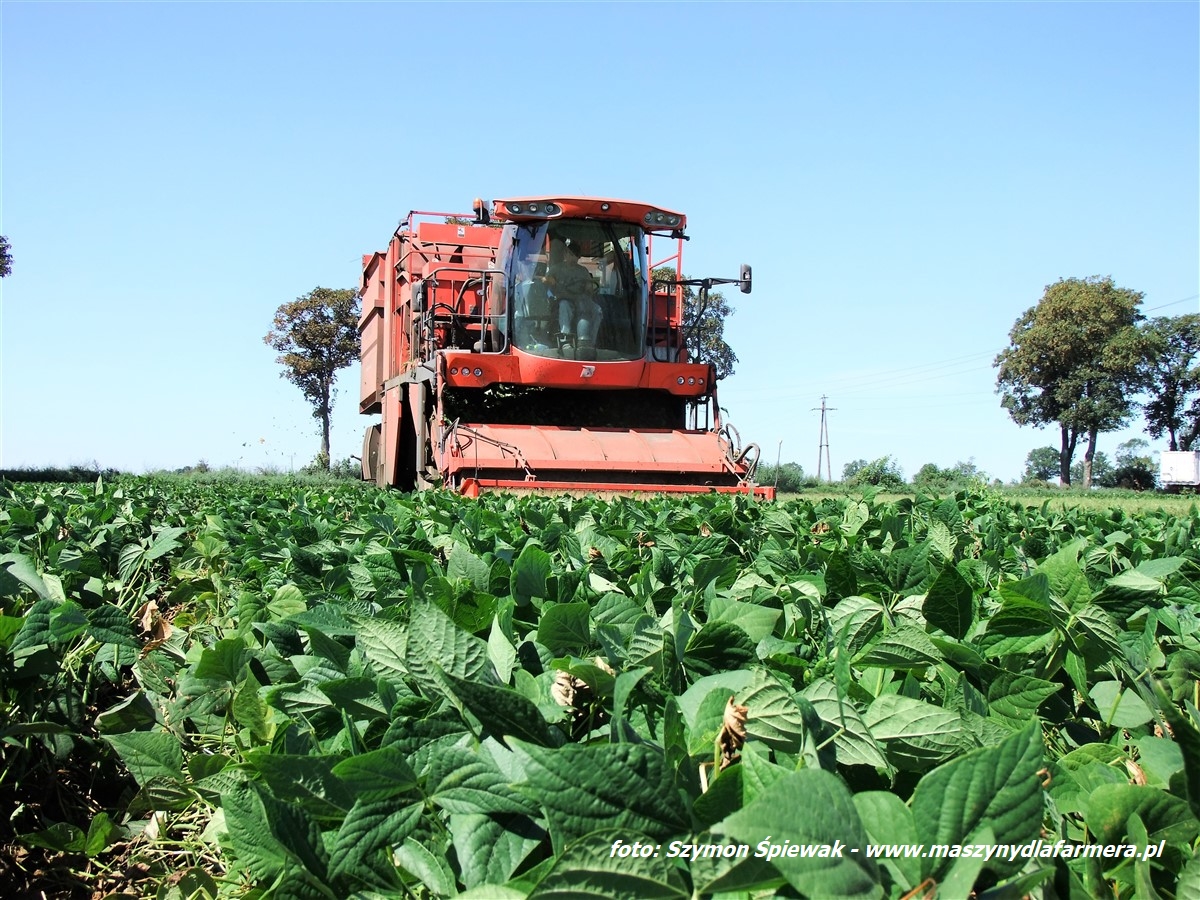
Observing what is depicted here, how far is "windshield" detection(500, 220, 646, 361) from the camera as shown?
13656 millimetres

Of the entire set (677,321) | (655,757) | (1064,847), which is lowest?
(1064,847)

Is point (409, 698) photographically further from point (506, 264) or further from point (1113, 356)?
point (1113, 356)

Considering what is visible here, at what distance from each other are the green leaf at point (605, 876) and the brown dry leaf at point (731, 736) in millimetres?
213

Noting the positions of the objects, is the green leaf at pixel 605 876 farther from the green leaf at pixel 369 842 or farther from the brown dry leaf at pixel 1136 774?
the brown dry leaf at pixel 1136 774

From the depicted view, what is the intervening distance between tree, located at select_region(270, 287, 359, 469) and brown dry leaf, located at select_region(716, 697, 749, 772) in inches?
2316

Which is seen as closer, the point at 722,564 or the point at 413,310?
the point at 722,564

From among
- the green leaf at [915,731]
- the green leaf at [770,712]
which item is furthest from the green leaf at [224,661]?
the green leaf at [915,731]

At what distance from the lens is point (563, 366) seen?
13336 millimetres

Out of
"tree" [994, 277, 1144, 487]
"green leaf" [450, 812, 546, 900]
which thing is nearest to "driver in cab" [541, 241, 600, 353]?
"green leaf" [450, 812, 546, 900]

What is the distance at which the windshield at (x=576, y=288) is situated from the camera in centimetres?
1366

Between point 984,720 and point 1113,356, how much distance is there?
6461 centimetres

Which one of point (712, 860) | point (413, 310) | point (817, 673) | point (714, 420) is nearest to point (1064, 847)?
point (712, 860)

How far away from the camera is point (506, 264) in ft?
45.4

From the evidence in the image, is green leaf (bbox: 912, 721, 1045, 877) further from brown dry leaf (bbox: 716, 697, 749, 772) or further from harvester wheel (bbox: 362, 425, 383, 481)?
harvester wheel (bbox: 362, 425, 383, 481)
